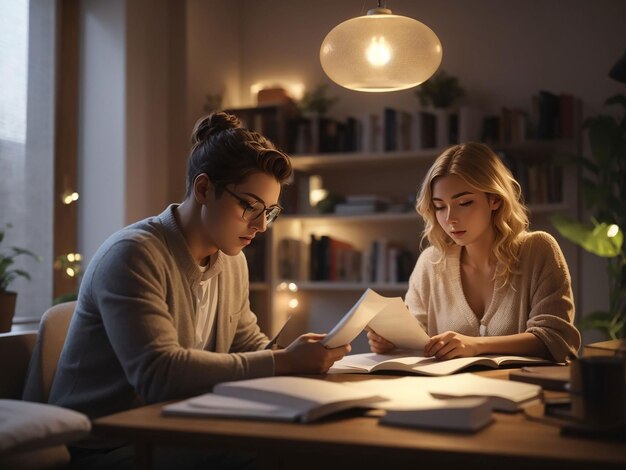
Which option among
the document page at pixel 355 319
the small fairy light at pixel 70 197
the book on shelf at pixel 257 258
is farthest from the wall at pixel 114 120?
the document page at pixel 355 319

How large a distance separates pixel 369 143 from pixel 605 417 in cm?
337

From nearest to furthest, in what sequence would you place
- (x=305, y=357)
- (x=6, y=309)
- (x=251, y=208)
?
(x=305, y=357) → (x=251, y=208) → (x=6, y=309)

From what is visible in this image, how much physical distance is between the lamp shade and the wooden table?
3.62 feet

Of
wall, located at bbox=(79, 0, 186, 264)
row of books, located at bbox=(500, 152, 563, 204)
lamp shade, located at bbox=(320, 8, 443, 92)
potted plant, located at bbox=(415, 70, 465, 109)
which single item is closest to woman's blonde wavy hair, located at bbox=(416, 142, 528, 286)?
lamp shade, located at bbox=(320, 8, 443, 92)

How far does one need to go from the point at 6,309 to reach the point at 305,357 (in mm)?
1758

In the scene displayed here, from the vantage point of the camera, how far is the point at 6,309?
117 inches

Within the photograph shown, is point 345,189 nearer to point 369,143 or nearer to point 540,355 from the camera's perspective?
point 369,143

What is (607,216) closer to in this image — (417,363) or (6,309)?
(417,363)

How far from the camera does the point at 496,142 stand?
4121 millimetres

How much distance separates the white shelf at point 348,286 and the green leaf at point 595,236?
1033 mm

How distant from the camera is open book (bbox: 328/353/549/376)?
67.9 inches

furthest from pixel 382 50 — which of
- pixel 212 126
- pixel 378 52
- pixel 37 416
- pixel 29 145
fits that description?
pixel 29 145

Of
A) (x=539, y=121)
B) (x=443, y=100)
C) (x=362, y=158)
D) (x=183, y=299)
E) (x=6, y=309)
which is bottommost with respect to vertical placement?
(x=6, y=309)

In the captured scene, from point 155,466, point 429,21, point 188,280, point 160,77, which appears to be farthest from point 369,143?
point 155,466
